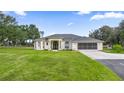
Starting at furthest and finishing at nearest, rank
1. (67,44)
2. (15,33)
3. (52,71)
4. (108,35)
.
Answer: (67,44) → (108,35) → (15,33) → (52,71)

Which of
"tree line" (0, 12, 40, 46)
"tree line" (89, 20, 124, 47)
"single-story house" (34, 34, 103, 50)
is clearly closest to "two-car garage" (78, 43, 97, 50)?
"single-story house" (34, 34, 103, 50)

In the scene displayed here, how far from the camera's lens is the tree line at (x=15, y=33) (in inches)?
466

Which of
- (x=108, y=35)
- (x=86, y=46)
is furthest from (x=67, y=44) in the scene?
(x=108, y=35)

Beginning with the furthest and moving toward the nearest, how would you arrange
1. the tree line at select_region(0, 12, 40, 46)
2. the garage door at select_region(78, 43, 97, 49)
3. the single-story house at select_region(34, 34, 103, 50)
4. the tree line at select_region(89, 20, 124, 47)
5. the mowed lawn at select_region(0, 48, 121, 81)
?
the garage door at select_region(78, 43, 97, 49) → the single-story house at select_region(34, 34, 103, 50) → the tree line at select_region(89, 20, 124, 47) → the tree line at select_region(0, 12, 40, 46) → the mowed lawn at select_region(0, 48, 121, 81)

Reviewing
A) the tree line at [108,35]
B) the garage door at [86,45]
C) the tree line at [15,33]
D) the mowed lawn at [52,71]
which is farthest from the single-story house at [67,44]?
the mowed lawn at [52,71]

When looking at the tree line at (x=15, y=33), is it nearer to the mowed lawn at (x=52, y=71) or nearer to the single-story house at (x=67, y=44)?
the mowed lawn at (x=52, y=71)

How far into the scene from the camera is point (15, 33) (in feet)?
47.5

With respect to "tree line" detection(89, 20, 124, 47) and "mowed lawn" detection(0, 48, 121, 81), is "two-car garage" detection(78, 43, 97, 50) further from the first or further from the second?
"mowed lawn" detection(0, 48, 121, 81)

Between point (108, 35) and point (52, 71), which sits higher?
point (108, 35)

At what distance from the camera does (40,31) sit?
37.7 feet

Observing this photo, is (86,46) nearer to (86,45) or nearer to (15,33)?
(86,45)

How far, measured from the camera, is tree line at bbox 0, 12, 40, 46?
466 inches

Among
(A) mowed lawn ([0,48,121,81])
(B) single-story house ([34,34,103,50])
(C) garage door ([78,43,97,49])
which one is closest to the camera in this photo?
(A) mowed lawn ([0,48,121,81])
